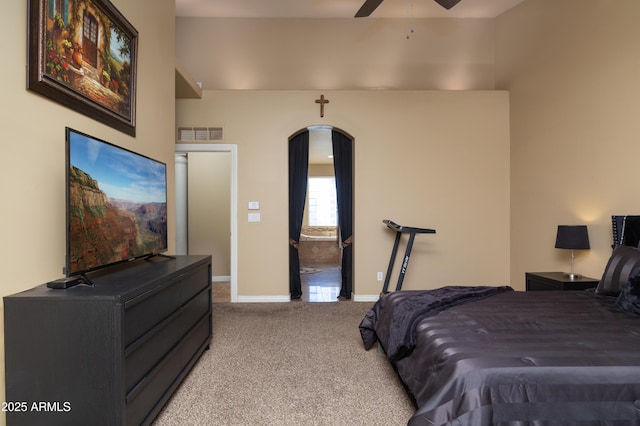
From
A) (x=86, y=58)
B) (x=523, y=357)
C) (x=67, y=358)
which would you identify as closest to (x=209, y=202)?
(x=86, y=58)

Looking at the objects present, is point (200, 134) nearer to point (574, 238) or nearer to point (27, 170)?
point (27, 170)

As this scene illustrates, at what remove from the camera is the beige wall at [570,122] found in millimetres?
2971

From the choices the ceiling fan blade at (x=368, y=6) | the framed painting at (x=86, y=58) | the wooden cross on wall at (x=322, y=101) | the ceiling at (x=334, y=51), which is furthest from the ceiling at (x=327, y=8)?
the framed painting at (x=86, y=58)

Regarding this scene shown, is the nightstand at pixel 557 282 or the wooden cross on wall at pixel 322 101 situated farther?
the wooden cross on wall at pixel 322 101

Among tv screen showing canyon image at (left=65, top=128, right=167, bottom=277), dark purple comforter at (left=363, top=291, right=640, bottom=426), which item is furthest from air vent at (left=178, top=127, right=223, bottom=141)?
dark purple comforter at (left=363, top=291, right=640, bottom=426)

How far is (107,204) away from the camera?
1.99 m

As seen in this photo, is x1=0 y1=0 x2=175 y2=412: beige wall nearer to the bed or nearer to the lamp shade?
the bed

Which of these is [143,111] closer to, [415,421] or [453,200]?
[415,421]

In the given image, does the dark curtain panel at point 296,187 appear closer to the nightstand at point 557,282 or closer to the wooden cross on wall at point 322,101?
the wooden cross on wall at point 322,101

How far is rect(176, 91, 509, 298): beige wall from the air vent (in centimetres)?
12

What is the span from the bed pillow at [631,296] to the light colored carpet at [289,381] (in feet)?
5.08

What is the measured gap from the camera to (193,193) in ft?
19.1

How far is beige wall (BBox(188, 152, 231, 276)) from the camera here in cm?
581

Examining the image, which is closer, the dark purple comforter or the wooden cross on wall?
the dark purple comforter
